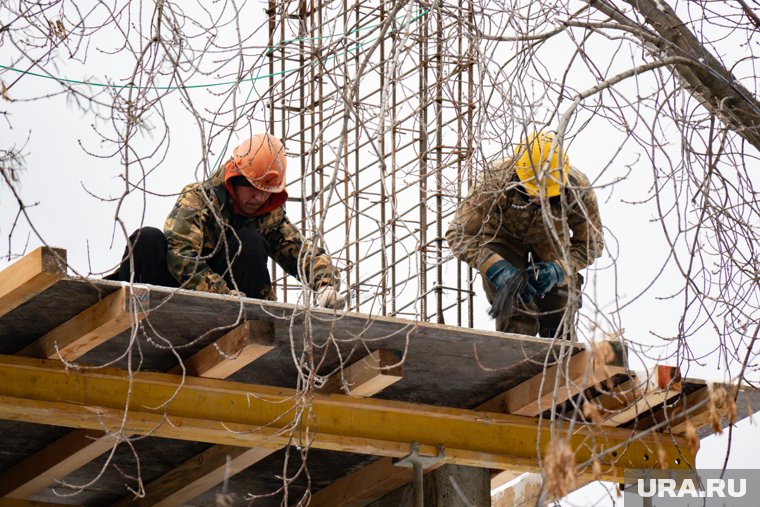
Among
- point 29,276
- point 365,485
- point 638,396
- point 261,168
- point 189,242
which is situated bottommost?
point 365,485

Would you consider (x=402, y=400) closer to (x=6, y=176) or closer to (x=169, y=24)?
(x=169, y=24)

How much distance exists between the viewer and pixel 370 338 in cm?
743

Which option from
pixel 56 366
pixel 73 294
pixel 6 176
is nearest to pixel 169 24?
pixel 6 176

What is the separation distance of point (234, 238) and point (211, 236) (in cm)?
19

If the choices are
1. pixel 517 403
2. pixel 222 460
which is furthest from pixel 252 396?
pixel 517 403

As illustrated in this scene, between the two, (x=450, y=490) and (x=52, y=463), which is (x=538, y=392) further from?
(x=52, y=463)

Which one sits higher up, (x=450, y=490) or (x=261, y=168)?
(x=261, y=168)

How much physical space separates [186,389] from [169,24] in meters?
2.37

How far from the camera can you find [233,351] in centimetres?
711

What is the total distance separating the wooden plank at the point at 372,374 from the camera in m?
7.45

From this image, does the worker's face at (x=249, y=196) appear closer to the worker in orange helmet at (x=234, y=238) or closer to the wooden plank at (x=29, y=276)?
the worker in orange helmet at (x=234, y=238)

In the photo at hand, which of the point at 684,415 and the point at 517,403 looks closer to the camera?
the point at 517,403

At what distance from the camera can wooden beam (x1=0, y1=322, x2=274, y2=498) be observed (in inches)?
276

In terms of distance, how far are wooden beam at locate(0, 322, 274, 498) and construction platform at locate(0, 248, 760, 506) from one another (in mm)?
10
